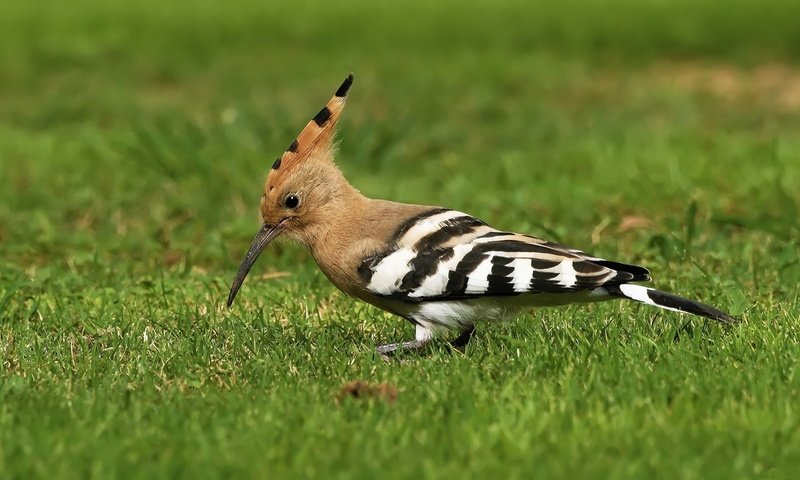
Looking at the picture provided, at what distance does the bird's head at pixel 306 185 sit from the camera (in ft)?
15.7

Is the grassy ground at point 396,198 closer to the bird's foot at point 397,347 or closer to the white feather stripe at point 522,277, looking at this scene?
the bird's foot at point 397,347

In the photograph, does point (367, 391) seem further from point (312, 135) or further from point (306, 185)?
point (312, 135)

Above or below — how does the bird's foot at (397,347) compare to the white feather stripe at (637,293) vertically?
below

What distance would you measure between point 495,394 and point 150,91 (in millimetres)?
8600

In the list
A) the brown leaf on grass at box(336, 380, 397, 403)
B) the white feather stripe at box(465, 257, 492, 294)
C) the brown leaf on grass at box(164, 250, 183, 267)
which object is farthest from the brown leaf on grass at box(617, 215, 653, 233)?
the brown leaf on grass at box(336, 380, 397, 403)

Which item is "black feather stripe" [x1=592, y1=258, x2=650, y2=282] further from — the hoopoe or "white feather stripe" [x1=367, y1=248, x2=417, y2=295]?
"white feather stripe" [x1=367, y1=248, x2=417, y2=295]

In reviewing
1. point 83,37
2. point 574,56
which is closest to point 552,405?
point 574,56

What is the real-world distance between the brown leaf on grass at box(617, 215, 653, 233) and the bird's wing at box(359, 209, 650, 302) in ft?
7.77

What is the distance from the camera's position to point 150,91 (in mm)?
11859

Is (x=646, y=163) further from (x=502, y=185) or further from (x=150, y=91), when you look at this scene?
(x=150, y=91)

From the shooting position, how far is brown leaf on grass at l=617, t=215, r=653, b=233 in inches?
269

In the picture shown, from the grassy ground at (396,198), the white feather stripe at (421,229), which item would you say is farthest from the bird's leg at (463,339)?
the white feather stripe at (421,229)

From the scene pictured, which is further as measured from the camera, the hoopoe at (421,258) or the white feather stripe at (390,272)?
the white feather stripe at (390,272)

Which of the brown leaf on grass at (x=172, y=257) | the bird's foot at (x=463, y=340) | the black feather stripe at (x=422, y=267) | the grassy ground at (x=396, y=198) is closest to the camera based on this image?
the grassy ground at (x=396, y=198)
